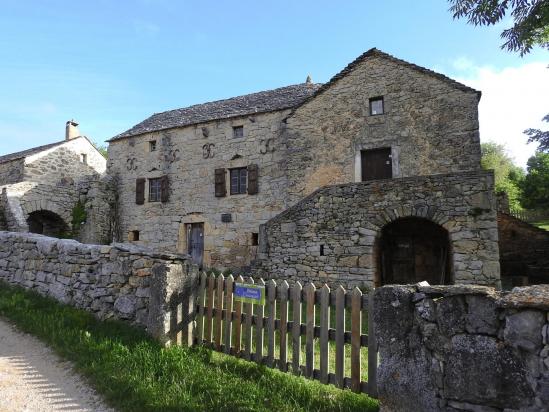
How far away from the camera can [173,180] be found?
49.6ft

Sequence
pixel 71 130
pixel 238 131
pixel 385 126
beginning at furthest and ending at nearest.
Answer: pixel 71 130 < pixel 238 131 < pixel 385 126

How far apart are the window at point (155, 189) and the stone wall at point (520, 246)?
1395 cm

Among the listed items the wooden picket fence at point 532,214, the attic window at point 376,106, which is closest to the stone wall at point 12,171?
the attic window at point 376,106

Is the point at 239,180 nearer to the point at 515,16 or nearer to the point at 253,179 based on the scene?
the point at 253,179

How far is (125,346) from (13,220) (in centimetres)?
1188

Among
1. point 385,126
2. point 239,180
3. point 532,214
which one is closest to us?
point 385,126

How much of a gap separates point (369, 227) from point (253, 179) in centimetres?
617

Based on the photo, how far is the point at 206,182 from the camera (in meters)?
14.4

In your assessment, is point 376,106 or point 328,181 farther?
point 328,181

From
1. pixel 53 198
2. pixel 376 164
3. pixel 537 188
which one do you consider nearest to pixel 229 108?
pixel 376 164

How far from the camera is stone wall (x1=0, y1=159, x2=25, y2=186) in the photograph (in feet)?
54.0

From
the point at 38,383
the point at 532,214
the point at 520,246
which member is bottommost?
the point at 38,383

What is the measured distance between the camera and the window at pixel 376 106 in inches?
446

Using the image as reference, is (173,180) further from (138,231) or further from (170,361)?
(170,361)
